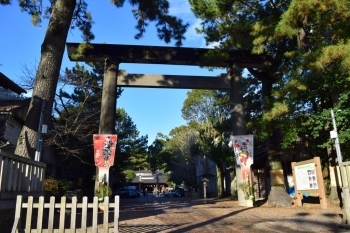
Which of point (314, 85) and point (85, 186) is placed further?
point (85, 186)

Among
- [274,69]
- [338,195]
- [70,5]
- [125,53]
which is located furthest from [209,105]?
[70,5]

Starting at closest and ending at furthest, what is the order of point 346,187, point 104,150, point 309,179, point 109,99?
point 346,187 → point 309,179 → point 104,150 → point 109,99

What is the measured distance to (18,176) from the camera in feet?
22.1

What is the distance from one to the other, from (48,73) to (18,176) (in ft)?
11.7

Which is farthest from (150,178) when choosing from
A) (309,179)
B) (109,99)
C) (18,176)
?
(18,176)

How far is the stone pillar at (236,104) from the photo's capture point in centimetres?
1553

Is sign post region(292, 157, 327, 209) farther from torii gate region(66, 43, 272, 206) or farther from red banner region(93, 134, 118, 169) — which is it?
red banner region(93, 134, 118, 169)

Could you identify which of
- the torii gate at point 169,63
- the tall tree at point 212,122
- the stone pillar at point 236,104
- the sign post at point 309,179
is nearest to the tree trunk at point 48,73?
the torii gate at point 169,63

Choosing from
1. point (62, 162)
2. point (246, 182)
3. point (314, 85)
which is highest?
point (314, 85)

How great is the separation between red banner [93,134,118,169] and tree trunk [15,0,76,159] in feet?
13.1

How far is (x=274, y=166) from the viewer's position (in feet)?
53.1

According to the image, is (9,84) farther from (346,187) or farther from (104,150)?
(346,187)

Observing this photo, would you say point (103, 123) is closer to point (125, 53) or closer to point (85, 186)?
point (125, 53)

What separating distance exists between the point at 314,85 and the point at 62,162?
54.7ft
